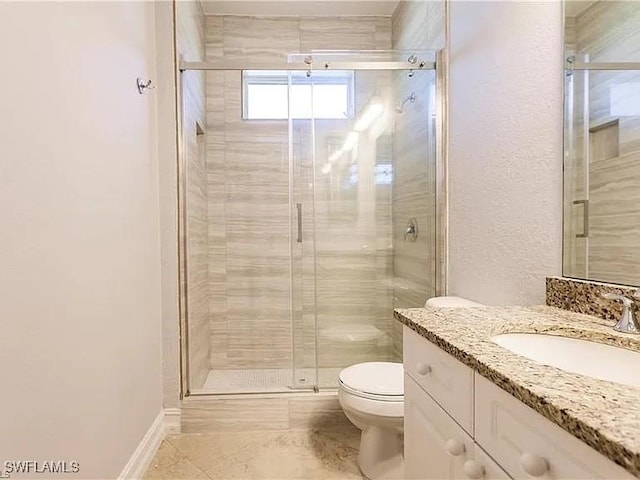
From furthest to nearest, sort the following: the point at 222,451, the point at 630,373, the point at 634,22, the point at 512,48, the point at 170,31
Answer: the point at 170,31, the point at 222,451, the point at 512,48, the point at 634,22, the point at 630,373

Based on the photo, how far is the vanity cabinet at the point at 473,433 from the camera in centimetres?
55

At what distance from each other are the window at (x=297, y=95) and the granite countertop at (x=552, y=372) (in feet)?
5.93

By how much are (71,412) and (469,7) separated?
236 cm

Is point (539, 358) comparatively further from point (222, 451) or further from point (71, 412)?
point (222, 451)

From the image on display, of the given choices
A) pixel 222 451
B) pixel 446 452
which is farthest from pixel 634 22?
pixel 222 451

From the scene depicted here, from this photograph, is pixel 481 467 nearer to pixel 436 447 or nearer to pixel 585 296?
pixel 436 447

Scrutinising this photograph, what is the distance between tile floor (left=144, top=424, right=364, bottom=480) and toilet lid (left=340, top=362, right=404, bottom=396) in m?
0.41

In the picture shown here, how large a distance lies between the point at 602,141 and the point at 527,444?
1.02 meters

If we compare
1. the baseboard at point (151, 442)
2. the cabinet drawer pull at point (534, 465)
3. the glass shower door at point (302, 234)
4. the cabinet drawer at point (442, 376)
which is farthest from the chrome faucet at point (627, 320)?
the glass shower door at point (302, 234)

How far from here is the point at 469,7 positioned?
73.9 inches

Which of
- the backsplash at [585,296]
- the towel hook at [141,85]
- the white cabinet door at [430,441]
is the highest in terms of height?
the towel hook at [141,85]

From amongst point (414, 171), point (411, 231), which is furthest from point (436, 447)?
point (414, 171)

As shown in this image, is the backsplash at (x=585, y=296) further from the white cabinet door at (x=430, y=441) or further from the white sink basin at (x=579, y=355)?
the white cabinet door at (x=430, y=441)

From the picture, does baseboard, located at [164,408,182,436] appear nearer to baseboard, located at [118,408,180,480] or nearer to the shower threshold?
baseboard, located at [118,408,180,480]
